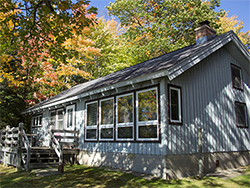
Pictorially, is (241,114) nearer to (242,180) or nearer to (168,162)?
(242,180)

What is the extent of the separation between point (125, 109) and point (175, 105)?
7.54 feet

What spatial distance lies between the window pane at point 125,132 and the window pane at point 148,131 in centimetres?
58

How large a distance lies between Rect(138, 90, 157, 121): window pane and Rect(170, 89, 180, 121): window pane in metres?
0.61

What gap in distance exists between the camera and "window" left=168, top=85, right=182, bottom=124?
8.02m

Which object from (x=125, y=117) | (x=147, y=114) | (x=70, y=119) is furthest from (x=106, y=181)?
(x=70, y=119)

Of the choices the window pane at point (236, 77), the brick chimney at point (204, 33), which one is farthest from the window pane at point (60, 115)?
the window pane at point (236, 77)

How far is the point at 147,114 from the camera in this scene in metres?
8.55

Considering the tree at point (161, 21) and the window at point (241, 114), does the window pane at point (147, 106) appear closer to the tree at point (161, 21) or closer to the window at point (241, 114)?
the window at point (241, 114)

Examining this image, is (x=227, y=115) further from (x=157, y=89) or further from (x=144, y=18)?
(x=144, y=18)

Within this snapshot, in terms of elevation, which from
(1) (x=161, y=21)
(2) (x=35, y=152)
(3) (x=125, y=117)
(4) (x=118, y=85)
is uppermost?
(1) (x=161, y=21)

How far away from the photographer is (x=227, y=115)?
10.6m

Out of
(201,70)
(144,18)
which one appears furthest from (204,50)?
(144,18)

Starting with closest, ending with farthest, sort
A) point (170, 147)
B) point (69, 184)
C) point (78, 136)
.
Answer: point (69, 184), point (170, 147), point (78, 136)

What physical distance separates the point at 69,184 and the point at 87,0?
258 inches
